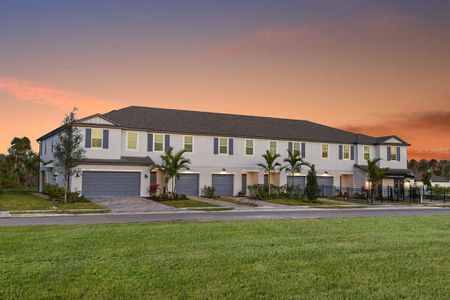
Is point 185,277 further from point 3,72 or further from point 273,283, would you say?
point 3,72

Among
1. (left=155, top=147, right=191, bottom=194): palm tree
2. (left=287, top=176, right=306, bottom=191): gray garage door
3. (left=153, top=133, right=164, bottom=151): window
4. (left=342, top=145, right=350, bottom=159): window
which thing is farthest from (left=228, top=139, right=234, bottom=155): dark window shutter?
(left=342, top=145, right=350, bottom=159): window

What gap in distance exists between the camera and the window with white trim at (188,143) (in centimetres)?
3850

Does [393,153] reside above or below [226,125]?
below

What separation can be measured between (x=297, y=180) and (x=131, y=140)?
55.7 feet

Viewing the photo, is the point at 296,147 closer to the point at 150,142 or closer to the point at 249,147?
the point at 249,147

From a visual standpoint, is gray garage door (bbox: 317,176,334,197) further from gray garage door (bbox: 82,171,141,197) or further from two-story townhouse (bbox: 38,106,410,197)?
gray garage door (bbox: 82,171,141,197)

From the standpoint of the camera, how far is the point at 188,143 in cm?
3862

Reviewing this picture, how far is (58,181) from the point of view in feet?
119

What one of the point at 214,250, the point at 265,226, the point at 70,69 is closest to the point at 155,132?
the point at 70,69

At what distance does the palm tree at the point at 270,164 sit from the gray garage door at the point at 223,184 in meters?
3.21

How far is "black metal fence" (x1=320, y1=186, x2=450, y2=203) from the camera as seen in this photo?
40219 mm

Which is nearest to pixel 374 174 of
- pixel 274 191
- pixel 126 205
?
pixel 274 191

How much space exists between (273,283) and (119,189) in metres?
29.5

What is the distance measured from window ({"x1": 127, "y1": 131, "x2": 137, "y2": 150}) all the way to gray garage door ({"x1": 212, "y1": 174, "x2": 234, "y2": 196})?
25.6ft
